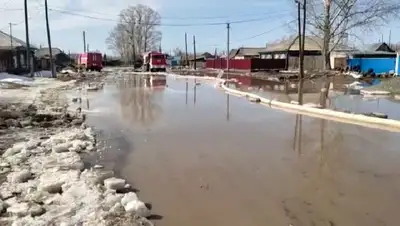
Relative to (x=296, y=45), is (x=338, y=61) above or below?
below

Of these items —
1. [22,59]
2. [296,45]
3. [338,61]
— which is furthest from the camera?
[296,45]

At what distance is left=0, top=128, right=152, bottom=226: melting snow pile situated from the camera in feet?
17.5

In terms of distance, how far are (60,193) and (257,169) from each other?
3565 millimetres

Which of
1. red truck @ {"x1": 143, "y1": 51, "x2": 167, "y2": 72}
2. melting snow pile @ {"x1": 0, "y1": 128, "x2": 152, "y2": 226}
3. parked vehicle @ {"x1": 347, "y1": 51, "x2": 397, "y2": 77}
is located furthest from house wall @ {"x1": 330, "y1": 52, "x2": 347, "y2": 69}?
melting snow pile @ {"x1": 0, "y1": 128, "x2": 152, "y2": 226}

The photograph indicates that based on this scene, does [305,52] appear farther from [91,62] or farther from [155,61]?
[91,62]

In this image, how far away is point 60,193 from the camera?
20.8ft

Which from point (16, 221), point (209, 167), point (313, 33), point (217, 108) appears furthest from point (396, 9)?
point (16, 221)

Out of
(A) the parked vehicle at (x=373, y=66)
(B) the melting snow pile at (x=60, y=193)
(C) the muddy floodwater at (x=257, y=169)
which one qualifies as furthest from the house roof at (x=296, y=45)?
(B) the melting snow pile at (x=60, y=193)

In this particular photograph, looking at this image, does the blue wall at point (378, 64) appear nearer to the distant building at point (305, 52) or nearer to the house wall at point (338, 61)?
the house wall at point (338, 61)

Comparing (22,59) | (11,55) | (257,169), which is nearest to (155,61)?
(22,59)

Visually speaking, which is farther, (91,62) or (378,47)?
(378,47)

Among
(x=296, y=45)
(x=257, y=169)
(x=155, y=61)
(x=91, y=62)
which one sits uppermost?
(x=296, y=45)

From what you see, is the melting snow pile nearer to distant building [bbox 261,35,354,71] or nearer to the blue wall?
the blue wall

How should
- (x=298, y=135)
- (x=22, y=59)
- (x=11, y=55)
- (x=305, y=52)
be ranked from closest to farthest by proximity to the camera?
(x=298, y=135) → (x=11, y=55) → (x=22, y=59) → (x=305, y=52)
